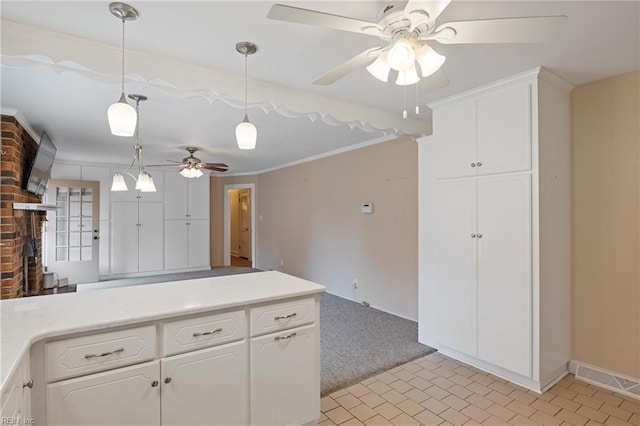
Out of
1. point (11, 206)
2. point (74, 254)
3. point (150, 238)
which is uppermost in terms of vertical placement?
point (11, 206)

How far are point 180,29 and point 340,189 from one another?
11.6 feet

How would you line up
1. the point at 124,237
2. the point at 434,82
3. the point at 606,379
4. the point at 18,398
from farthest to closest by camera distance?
the point at 124,237 < the point at 606,379 < the point at 434,82 < the point at 18,398

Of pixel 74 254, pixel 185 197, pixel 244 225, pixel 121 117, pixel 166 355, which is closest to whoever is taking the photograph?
pixel 121 117

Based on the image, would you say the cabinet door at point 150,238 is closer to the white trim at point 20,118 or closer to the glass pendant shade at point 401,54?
the white trim at point 20,118

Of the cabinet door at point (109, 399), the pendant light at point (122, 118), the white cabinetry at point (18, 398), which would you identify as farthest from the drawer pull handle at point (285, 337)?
the pendant light at point (122, 118)

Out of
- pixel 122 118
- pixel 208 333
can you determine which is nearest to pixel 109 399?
pixel 208 333

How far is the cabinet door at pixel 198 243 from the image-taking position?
695cm

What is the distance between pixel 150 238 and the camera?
21.3 ft

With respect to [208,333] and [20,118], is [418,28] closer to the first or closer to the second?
[208,333]

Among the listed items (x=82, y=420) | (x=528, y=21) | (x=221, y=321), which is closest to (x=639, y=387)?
(x=528, y=21)

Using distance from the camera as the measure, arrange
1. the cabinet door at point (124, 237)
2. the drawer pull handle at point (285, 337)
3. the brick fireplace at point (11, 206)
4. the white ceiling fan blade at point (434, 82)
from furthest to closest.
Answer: the cabinet door at point (124, 237) < the brick fireplace at point (11, 206) < the drawer pull handle at point (285, 337) < the white ceiling fan blade at point (434, 82)

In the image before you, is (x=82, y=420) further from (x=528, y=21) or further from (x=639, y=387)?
(x=639, y=387)

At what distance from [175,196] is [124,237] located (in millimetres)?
1221

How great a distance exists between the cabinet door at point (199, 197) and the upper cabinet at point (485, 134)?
5414 mm
